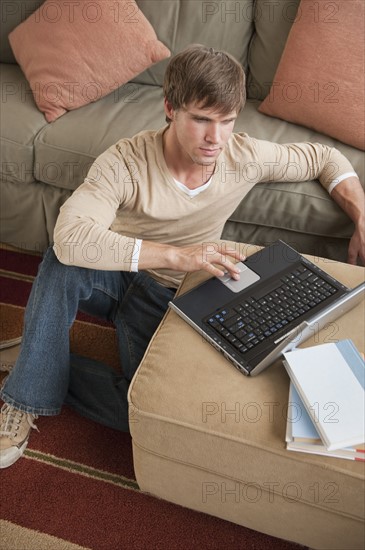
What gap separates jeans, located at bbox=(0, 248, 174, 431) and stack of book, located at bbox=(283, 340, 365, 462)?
458mm

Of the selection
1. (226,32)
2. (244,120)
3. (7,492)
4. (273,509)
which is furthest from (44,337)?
(226,32)

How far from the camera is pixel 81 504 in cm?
134

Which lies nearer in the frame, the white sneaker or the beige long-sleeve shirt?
the beige long-sleeve shirt

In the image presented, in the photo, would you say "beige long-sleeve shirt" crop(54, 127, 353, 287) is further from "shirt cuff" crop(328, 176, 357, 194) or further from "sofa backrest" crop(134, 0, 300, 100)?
"sofa backrest" crop(134, 0, 300, 100)

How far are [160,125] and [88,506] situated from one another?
1.15 meters

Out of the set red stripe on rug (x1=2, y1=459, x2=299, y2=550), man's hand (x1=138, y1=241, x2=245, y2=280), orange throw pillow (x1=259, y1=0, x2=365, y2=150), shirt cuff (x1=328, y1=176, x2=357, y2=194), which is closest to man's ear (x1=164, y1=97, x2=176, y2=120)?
man's hand (x1=138, y1=241, x2=245, y2=280)

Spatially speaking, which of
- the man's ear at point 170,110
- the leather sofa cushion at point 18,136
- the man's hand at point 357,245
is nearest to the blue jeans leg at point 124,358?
the man's ear at point 170,110

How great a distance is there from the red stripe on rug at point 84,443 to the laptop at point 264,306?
48cm

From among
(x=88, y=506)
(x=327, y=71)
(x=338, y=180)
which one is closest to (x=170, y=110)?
(x=338, y=180)

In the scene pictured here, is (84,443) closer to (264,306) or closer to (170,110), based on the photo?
(264,306)

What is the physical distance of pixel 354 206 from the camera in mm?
1511

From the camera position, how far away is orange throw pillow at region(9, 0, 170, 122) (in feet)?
6.15

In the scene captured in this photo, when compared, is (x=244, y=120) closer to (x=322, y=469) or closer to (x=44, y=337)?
(x=44, y=337)

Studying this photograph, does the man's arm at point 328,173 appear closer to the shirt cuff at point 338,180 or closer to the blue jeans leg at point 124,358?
the shirt cuff at point 338,180
